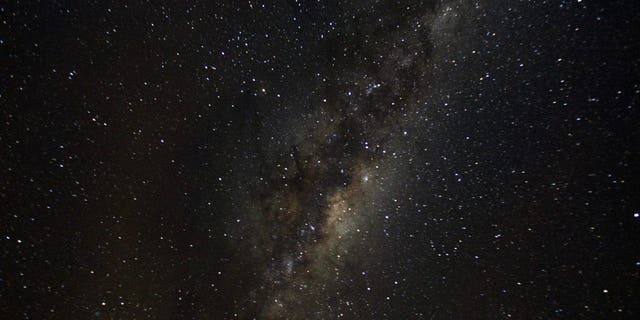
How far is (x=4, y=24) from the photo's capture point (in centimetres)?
81

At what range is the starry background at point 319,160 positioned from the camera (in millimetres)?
990

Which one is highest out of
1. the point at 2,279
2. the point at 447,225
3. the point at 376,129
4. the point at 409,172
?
the point at 376,129

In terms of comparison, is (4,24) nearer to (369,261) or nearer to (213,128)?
(213,128)

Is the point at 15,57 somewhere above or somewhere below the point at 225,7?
below

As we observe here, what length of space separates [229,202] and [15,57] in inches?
39.8

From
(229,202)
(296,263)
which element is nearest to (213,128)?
(229,202)

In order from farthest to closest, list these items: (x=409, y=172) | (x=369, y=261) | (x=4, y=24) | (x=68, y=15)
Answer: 1. (x=369, y=261)
2. (x=409, y=172)
3. (x=68, y=15)
4. (x=4, y=24)

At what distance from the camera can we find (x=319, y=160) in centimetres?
168

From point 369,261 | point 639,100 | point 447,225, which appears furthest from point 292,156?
point 639,100

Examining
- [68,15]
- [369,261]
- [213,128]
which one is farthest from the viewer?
[369,261]

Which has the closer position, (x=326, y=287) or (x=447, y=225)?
(x=447, y=225)

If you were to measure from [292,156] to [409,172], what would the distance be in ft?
2.44

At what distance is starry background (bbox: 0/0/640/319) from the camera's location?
0.99 metres

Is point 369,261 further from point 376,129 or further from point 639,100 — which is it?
point 639,100
